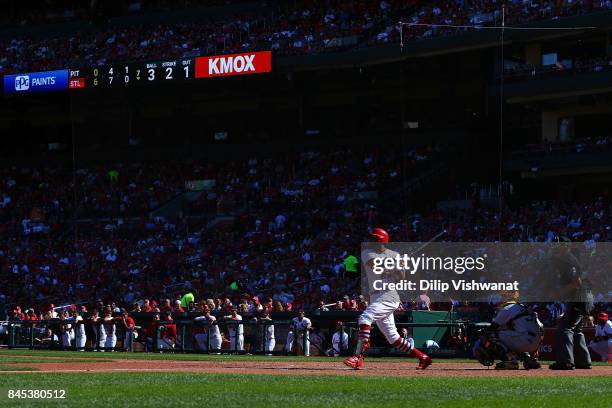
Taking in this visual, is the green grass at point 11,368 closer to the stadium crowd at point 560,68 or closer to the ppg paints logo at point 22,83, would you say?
the stadium crowd at point 560,68

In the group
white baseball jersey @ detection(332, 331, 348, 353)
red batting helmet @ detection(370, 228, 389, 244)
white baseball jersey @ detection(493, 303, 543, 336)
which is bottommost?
white baseball jersey @ detection(332, 331, 348, 353)

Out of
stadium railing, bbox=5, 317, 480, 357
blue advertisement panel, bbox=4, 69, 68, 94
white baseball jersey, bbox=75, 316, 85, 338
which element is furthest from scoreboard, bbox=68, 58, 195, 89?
white baseball jersey, bbox=75, 316, 85, 338

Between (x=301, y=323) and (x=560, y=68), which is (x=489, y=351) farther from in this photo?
(x=560, y=68)

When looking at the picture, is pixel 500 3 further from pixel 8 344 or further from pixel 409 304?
pixel 8 344

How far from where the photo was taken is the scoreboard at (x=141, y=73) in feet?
131

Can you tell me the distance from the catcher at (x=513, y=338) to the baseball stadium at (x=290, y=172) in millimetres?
766

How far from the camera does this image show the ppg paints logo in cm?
4416

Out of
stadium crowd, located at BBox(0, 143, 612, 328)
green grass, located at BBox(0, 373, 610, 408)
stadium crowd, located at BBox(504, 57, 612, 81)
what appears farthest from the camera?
stadium crowd, located at BBox(504, 57, 612, 81)

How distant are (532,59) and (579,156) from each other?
426cm

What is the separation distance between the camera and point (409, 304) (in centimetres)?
2605

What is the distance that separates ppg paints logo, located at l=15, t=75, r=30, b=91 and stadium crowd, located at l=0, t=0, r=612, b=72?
90cm

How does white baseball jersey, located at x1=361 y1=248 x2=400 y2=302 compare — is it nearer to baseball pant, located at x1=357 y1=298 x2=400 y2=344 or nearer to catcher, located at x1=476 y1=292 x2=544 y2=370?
baseball pant, located at x1=357 y1=298 x2=400 y2=344

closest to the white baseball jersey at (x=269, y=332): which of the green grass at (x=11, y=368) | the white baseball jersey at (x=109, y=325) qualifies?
the white baseball jersey at (x=109, y=325)

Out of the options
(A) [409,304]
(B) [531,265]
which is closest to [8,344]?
(A) [409,304]
